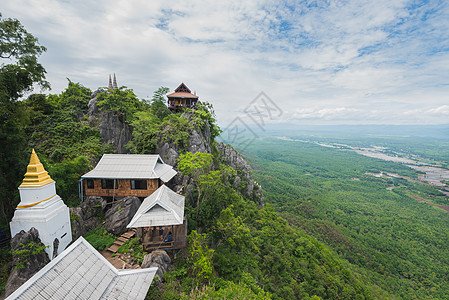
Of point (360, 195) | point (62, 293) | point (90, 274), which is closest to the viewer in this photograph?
point (62, 293)

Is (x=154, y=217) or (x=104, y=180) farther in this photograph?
(x=104, y=180)

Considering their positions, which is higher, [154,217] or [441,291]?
[154,217]

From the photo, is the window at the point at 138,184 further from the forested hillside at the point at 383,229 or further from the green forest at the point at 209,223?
the forested hillside at the point at 383,229

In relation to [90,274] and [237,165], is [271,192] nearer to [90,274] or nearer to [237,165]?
[237,165]

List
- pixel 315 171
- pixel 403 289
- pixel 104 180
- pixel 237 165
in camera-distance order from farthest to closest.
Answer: pixel 315 171
pixel 237 165
pixel 403 289
pixel 104 180

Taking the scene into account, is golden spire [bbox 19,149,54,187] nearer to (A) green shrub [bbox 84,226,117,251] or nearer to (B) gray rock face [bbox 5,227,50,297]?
(B) gray rock face [bbox 5,227,50,297]

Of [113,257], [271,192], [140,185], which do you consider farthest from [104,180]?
[271,192]

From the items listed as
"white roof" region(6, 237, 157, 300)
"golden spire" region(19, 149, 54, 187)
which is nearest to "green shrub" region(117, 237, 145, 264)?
"white roof" region(6, 237, 157, 300)

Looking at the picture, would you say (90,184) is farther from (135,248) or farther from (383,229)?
(383,229)
